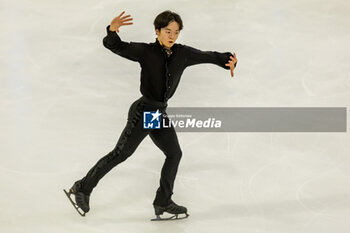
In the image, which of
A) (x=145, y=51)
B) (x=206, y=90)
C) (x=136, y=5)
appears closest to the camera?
(x=145, y=51)

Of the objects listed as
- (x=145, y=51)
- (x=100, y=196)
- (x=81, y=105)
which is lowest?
(x=100, y=196)

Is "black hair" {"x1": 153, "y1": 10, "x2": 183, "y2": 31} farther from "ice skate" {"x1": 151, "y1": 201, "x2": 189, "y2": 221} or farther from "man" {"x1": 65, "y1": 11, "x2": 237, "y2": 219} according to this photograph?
"ice skate" {"x1": 151, "y1": 201, "x2": 189, "y2": 221}

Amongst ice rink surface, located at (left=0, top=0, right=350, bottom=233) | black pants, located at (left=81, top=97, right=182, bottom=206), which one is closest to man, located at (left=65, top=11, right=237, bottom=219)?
black pants, located at (left=81, top=97, right=182, bottom=206)

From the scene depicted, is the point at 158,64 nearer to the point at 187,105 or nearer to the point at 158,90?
the point at 158,90

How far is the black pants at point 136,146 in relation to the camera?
205 inches

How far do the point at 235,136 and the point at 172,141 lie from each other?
197 centimetres

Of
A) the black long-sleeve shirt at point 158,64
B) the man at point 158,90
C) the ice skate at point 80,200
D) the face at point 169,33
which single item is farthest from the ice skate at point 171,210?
the face at point 169,33

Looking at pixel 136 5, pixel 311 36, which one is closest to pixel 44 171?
pixel 136 5

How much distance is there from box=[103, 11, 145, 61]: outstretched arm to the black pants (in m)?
0.41

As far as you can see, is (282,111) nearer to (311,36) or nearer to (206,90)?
(206,90)

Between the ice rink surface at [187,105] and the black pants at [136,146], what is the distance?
32 centimetres

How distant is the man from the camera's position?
16.8 ft

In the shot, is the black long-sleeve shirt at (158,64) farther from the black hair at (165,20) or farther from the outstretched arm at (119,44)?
the black hair at (165,20)

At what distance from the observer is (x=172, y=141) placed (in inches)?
209
